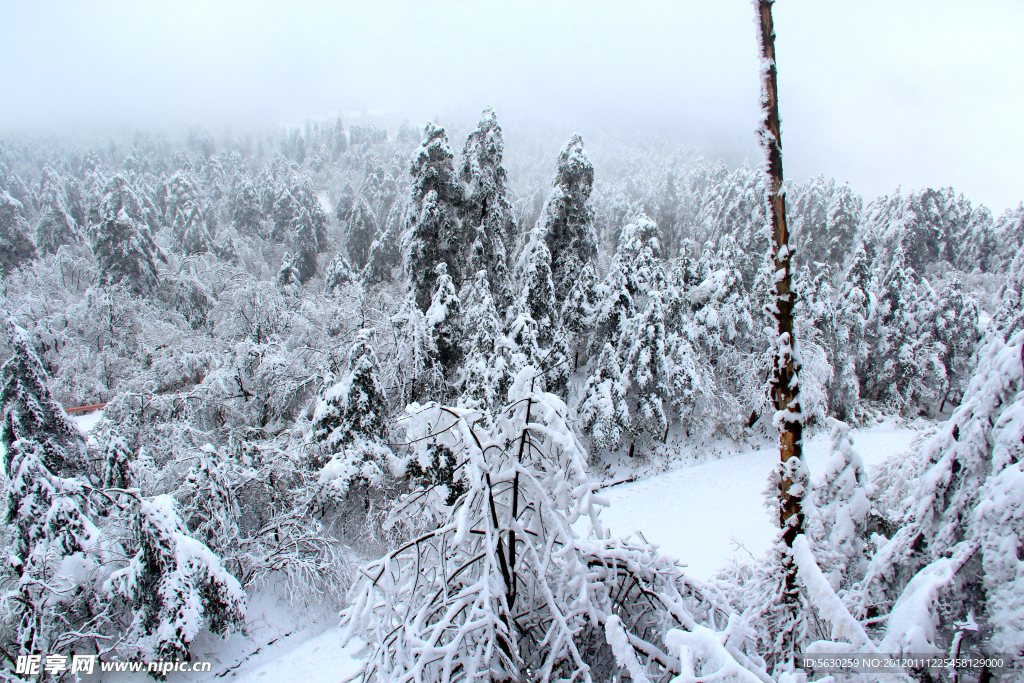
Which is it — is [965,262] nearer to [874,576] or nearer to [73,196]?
[874,576]

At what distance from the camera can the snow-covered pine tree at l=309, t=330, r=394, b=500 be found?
33.4ft

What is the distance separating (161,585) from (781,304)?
9060mm

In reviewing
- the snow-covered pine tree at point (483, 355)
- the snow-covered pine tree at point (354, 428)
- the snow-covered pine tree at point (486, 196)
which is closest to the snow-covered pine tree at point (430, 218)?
the snow-covered pine tree at point (486, 196)

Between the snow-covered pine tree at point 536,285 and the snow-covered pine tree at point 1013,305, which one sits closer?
the snow-covered pine tree at point 1013,305

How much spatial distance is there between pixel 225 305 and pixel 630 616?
20.9 metres

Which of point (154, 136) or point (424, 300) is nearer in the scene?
point (424, 300)

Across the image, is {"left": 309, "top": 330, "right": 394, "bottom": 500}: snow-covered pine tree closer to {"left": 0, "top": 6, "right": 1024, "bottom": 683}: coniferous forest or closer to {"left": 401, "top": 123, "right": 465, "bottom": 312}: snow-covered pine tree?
{"left": 0, "top": 6, "right": 1024, "bottom": 683}: coniferous forest

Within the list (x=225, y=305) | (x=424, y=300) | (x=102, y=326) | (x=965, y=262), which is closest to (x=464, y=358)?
(x=424, y=300)

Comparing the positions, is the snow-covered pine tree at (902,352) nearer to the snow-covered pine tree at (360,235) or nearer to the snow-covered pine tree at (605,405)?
the snow-covered pine tree at (605,405)

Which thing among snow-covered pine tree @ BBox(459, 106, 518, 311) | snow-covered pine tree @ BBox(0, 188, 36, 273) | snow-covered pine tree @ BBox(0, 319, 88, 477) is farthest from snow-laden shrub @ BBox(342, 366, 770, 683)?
snow-covered pine tree @ BBox(0, 188, 36, 273)

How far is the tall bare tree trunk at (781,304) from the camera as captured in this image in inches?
64.7

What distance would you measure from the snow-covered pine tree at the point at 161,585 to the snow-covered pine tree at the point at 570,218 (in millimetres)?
12773

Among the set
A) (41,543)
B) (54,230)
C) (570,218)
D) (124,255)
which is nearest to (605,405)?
(570,218)

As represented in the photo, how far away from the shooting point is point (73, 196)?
57312 mm
